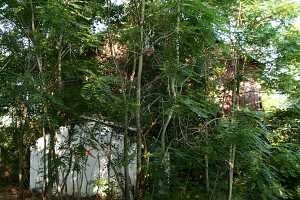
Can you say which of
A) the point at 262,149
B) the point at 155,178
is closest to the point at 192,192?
the point at 155,178

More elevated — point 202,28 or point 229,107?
point 202,28

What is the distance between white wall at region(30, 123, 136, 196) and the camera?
21.2ft

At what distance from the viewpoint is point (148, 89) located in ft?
20.9

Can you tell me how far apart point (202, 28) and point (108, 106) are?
1557 mm

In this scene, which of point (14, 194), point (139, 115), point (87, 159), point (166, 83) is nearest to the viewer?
point (139, 115)

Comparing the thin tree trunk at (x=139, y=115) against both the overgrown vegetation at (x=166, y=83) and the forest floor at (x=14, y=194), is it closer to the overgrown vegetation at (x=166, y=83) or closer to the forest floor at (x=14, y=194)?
the overgrown vegetation at (x=166, y=83)

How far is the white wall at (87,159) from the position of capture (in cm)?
648

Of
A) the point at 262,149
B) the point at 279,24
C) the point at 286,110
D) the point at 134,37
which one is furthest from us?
the point at 286,110

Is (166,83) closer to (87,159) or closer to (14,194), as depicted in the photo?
(87,159)

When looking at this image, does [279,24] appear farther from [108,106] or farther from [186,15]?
[108,106]

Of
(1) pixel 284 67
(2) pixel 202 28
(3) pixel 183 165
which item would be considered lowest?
(3) pixel 183 165

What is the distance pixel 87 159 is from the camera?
25.4 ft

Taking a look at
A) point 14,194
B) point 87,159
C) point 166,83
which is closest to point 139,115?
point 166,83

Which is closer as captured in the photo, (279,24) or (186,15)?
(186,15)
